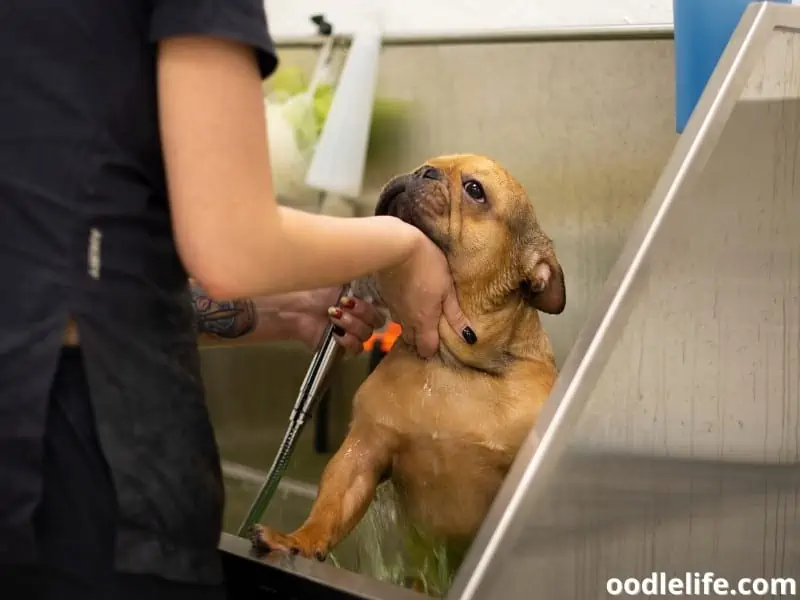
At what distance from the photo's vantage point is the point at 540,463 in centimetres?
62

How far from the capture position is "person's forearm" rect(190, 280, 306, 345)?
43.8 inches

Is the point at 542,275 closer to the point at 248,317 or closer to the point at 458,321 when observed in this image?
the point at 458,321

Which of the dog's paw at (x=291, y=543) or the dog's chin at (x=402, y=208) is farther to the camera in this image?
the dog's chin at (x=402, y=208)

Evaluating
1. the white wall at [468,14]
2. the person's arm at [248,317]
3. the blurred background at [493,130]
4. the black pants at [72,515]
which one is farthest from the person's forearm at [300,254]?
the white wall at [468,14]

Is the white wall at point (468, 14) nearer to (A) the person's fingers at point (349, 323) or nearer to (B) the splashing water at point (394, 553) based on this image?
(A) the person's fingers at point (349, 323)

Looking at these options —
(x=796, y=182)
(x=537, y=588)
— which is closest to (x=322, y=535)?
(x=537, y=588)

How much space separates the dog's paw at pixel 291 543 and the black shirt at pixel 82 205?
9.2 inches

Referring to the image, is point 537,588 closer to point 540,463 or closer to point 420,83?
point 540,463

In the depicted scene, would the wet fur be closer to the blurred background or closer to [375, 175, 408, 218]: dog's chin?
[375, 175, 408, 218]: dog's chin

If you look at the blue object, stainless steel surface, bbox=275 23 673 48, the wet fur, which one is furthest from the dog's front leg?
stainless steel surface, bbox=275 23 673 48

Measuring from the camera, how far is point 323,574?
724 millimetres

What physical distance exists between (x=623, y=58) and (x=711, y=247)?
2.04 feet

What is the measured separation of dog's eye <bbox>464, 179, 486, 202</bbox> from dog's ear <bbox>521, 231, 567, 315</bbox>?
66mm

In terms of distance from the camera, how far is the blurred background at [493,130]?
46.8 inches
